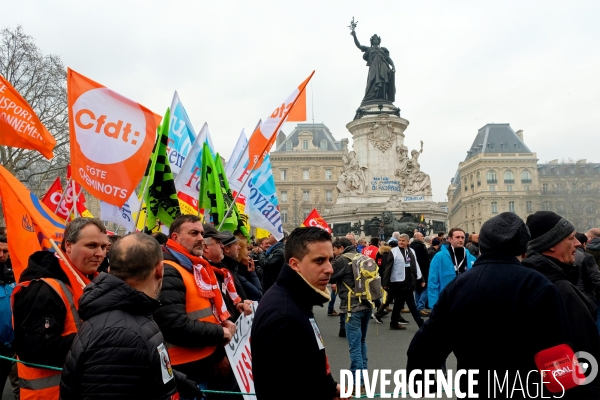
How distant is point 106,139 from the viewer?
16.8ft

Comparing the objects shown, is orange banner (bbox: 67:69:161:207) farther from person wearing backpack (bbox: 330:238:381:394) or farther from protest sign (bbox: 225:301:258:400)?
person wearing backpack (bbox: 330:238:381:394)

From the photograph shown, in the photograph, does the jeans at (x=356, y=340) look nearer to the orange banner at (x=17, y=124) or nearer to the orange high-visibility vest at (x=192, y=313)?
the orange high-visibility vest at (x=192, y=313)

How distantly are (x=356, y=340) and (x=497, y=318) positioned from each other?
3786mm

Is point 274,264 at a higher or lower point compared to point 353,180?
lower

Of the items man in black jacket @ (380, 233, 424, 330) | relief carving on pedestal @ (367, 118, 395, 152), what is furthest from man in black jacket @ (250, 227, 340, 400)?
relief carving on pedestal @ (367, 118, 395, 152)

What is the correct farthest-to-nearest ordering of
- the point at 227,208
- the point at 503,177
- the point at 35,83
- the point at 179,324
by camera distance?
the point at 503,177, the point at 35,83, the point at 227,208, the point at 179,324

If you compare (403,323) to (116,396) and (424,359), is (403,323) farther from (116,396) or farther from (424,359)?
(116,396)

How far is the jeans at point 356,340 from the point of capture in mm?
5949

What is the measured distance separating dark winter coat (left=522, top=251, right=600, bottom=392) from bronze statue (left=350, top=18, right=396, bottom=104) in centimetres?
3223

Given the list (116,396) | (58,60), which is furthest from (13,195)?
(58,60)

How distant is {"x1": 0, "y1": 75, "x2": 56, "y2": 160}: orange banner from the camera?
553 centimetres

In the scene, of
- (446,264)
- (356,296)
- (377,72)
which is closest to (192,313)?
(356,296)

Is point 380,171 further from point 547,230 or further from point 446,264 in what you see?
point 547,230

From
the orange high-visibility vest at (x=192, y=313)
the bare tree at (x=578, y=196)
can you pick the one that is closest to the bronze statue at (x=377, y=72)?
the bare tree at (x=578, y=196)
